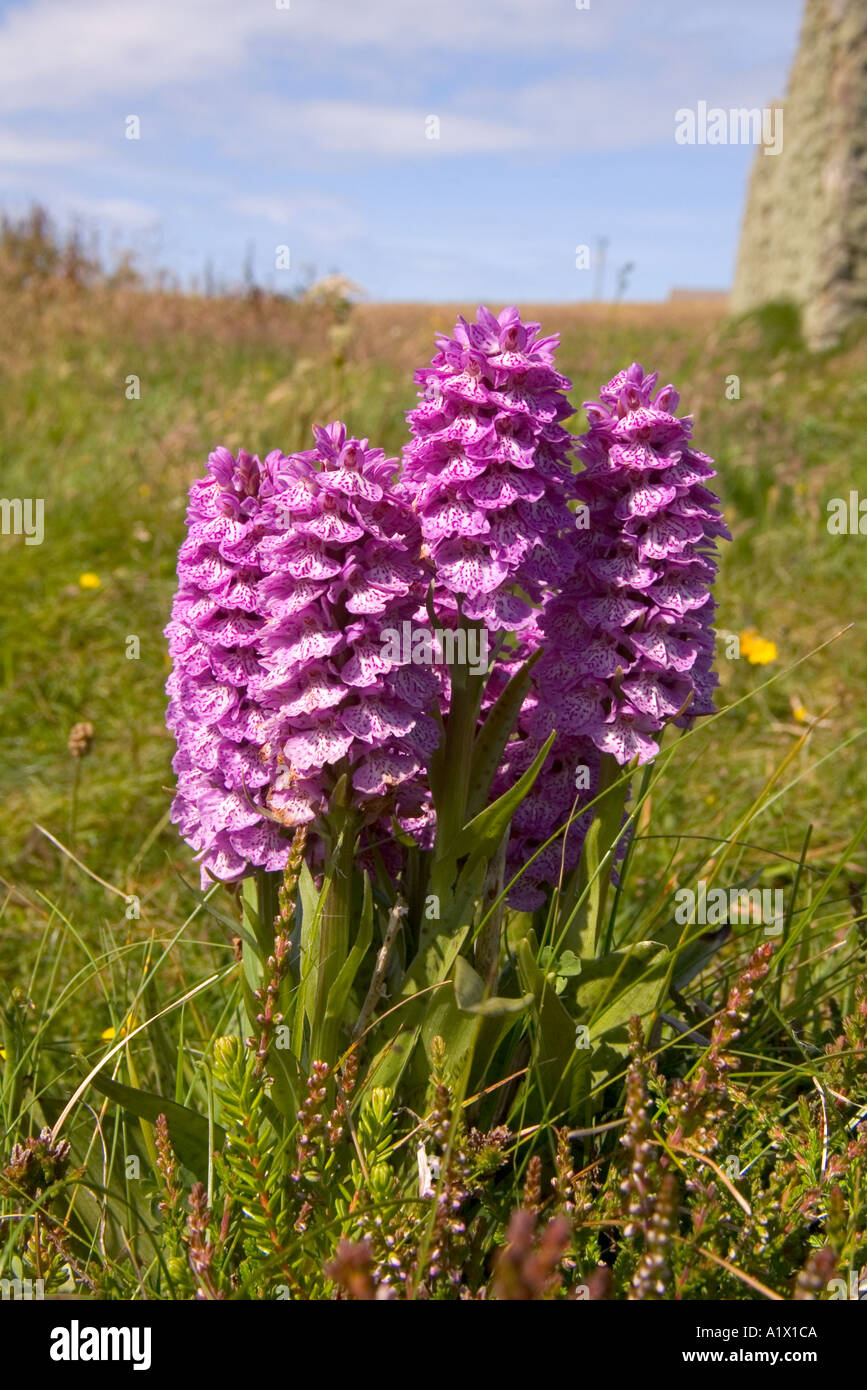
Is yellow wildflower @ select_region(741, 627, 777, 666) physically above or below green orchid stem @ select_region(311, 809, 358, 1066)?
above

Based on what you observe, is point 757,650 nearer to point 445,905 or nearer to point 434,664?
point 434,664

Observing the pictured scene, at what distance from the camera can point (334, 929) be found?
1846 millimetres

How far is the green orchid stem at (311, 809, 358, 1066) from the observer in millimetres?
1844

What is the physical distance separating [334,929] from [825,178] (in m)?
10.8

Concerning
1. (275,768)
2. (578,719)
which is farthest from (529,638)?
(275,768)

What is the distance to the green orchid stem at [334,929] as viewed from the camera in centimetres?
184

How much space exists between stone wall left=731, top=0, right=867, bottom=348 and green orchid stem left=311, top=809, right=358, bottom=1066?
34.0 feet

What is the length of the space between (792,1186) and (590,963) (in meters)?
0.49

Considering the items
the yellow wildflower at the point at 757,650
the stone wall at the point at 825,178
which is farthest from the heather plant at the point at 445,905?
the stone wall at the point at 825,178

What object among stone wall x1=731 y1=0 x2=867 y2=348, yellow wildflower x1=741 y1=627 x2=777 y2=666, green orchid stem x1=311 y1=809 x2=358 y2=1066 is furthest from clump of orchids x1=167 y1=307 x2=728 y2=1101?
stone wall x1=731 y1=0 x2=867 y2=348

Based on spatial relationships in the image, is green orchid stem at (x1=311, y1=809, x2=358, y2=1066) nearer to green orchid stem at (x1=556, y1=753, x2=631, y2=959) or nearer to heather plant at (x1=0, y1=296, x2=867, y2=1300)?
heather plant at (x1=0, y1=296, x2=867, y2=1300)

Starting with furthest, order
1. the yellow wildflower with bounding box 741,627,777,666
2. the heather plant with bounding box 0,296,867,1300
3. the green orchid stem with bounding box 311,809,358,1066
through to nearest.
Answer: the yellow wildflower with bounding box 741,627,777,666 → the green orchid stem with bounding box 311,809,358,1066 → the heather plant with bounding box 0,296,867,1300

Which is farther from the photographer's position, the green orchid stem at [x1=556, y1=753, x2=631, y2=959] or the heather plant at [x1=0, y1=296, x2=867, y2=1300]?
the green orchid stem at [x1=556, y1=753, x2=631, y2=959]

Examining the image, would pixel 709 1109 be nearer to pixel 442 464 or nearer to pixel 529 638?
pixel 529 638
